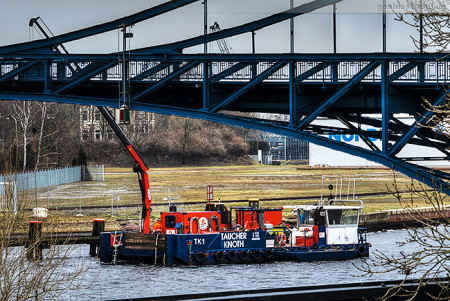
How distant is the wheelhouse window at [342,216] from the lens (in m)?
48.2

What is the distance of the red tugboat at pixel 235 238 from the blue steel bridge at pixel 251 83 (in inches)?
290

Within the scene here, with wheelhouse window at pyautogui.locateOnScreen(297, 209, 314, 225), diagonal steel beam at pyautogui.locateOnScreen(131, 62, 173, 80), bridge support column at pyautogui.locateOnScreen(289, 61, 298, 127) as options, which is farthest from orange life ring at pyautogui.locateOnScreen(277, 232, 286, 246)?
diagonal steel beam at pyautogui.locateOnScreen(131, 62, 173, 80)

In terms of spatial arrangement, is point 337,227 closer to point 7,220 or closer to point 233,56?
point 233,56

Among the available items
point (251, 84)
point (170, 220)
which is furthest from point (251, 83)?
point (170, 220)

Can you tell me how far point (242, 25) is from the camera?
136 ft

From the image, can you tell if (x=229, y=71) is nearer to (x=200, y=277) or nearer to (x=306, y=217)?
(x=200, y=277)

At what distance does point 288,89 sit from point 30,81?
13891 millimetres

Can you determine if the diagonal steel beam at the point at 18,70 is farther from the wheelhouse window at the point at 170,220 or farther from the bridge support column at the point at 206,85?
the wheelhouse window at the point at 170,220

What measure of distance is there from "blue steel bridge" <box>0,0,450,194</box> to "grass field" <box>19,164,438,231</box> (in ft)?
59.9

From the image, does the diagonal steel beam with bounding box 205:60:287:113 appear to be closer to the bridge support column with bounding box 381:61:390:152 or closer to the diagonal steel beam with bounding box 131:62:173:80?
the diagonal steel beam with bounding box 131:62:173:80

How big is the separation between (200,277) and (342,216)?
12032mm

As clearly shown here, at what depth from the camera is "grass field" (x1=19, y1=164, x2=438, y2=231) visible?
6750 centimetres

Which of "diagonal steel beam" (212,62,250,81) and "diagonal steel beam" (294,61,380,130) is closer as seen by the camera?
"diagonal steel beam" (294,61,380,130)

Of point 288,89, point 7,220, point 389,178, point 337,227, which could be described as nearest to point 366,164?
point 389,178
